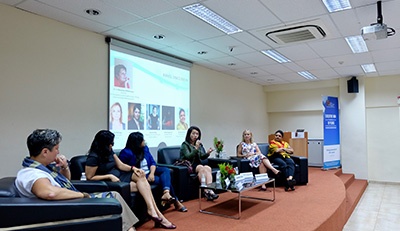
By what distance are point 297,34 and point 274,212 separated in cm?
252

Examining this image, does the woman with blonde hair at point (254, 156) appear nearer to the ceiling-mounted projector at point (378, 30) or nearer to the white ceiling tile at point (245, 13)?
the white ceiling tile at point (245, 13)

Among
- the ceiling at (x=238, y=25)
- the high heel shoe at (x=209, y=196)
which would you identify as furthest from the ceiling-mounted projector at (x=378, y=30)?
the high heel shoe at (x=209, y=196)

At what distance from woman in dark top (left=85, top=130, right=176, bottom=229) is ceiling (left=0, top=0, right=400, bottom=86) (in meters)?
1.49

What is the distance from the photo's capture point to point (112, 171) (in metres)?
3.28

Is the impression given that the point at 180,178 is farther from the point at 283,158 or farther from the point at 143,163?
the point at 283,158

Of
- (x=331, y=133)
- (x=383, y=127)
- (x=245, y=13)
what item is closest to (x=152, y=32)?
(x=245, y=13)

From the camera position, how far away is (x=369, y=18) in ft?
11.5

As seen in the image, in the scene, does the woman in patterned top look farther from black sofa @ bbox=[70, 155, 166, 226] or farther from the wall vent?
black sofa @ bbox=[70, 155, 166, 226]

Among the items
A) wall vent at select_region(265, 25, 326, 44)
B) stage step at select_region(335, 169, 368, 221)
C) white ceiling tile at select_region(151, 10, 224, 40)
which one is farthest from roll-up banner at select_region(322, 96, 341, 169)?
white ceiling tile at select_region(151, 10, 224, 40)

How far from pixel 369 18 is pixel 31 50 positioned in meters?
4.19

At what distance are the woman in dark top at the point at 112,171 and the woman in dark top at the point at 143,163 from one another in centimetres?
19

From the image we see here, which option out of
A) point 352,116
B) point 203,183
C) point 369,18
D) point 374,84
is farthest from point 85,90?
point 374,84

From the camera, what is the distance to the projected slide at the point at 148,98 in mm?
4332

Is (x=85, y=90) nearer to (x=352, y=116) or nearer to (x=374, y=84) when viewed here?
(x=352, y=116)
